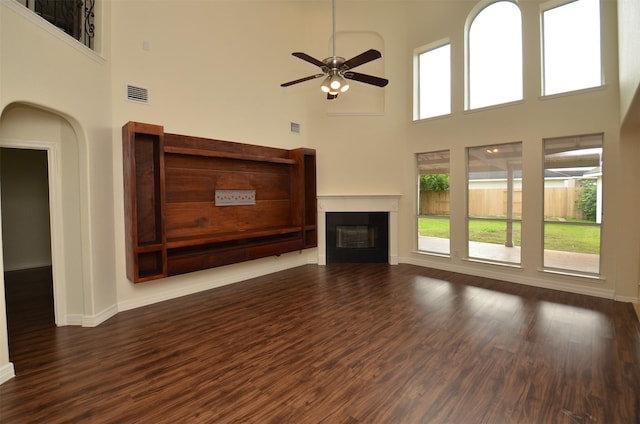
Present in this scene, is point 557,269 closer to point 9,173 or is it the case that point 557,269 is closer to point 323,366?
point 323,366

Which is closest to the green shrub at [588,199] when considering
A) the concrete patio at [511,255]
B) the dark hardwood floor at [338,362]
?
the concrete patio at [511,255]

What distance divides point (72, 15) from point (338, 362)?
4796 millimetres

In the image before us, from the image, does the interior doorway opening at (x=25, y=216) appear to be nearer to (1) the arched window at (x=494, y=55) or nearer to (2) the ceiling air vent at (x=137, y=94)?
(2) the ceiling air vent at (x=137, y=94)

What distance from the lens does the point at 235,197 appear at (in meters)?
4.83

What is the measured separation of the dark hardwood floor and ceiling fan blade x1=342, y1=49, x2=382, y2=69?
300cm

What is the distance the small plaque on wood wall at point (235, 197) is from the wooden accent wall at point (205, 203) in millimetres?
66

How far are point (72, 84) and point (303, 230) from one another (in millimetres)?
3830

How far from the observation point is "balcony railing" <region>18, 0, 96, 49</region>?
3.27 m

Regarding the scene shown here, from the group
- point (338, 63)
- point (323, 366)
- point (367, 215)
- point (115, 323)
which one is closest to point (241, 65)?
point (338, 63)

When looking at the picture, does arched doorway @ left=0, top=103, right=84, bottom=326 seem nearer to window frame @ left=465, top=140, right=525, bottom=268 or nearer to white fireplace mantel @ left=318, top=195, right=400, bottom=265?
white fireplace mantel @ left=318, top=195, right=400, bottom=265

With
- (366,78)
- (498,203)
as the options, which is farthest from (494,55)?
(366,78)

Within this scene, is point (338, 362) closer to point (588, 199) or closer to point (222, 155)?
point (222, 155)

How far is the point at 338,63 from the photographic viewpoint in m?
3.47

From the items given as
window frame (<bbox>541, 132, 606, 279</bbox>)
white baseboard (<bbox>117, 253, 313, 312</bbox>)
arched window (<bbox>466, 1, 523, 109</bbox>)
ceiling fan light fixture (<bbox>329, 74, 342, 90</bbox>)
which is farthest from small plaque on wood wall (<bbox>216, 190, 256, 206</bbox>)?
window frame (<bbox>541, 132, 606, 279</bbox>)
